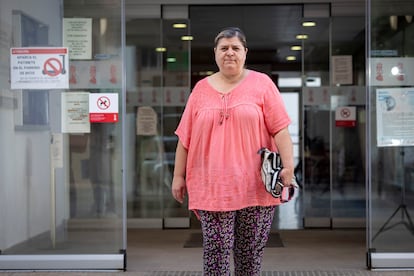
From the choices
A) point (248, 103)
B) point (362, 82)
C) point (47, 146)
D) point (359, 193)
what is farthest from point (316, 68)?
point (248, 103)

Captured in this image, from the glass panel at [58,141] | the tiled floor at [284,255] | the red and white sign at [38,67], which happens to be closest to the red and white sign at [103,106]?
the glass panel at [58,141]

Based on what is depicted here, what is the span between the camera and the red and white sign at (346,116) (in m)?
8.54

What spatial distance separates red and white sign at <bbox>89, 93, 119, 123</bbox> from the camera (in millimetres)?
5707

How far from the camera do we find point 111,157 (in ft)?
19.6

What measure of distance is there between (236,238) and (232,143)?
56cm

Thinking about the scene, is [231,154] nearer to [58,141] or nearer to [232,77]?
[232,77]

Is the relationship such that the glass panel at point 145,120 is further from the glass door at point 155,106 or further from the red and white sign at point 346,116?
the red and white sign at point 346,116

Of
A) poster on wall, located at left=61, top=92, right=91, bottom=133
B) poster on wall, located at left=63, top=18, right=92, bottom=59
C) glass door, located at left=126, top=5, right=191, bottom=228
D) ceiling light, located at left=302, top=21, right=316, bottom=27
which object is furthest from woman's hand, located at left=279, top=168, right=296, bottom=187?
ceiling light, located at left=302, top=21, right=316, bottom=27

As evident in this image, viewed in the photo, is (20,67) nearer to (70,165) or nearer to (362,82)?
(70,165)

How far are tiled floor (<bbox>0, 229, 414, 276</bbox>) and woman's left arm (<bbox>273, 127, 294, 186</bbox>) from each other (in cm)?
247

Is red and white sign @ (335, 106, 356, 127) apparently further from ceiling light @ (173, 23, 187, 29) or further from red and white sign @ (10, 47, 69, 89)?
red and white sign @ (10, 47, 69, 89)

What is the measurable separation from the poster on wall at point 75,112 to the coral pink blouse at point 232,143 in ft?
8.93

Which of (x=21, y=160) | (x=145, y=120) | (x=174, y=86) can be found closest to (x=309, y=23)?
(x=174, y=86)

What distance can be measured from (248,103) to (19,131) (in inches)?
137
